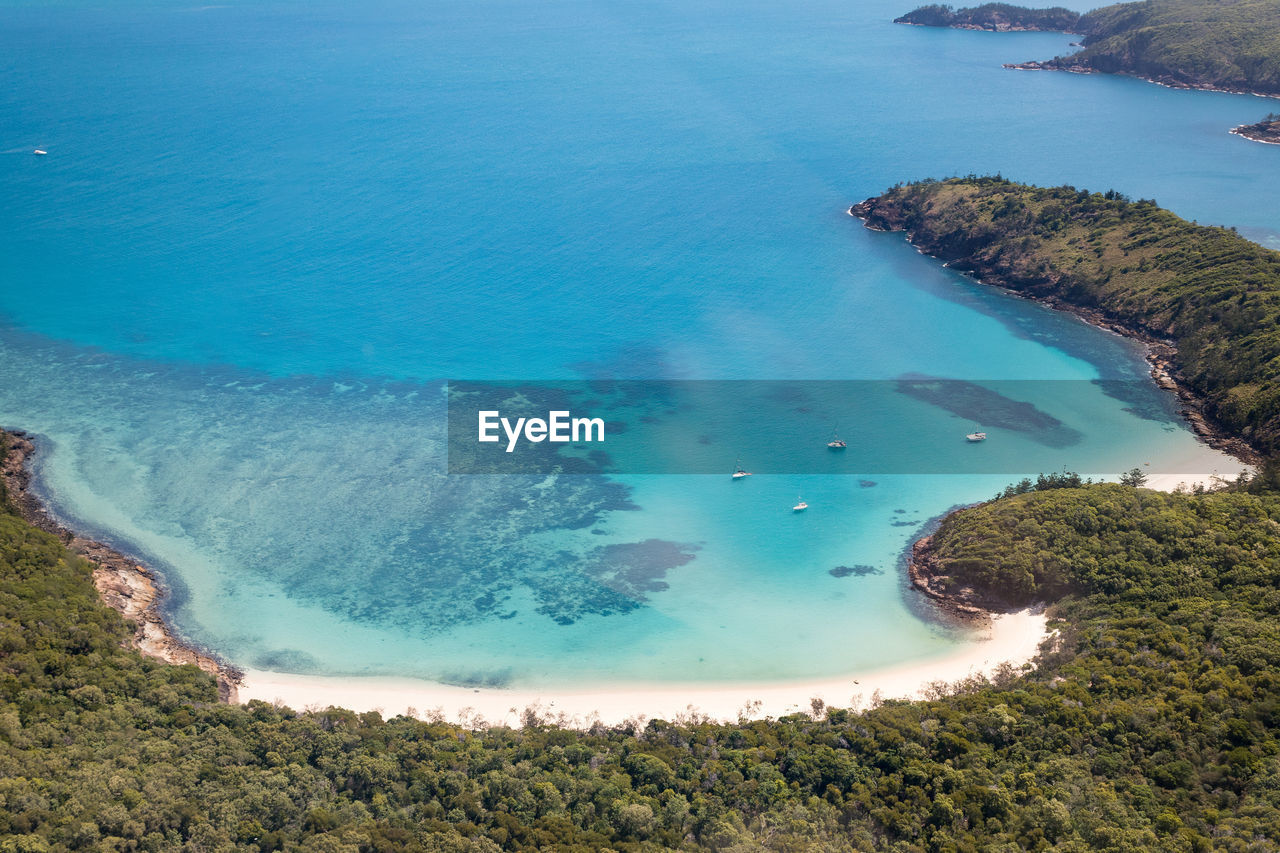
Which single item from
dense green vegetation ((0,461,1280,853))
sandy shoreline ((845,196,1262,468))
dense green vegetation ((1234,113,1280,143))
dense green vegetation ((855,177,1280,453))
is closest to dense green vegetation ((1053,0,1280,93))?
dense green vegetation ((1234,113,1280,143))

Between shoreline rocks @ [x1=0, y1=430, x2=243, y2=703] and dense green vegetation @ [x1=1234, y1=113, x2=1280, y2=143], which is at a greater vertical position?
dense green vegetation @ [x1=1234, y1=113, x2=1280, y2=143]

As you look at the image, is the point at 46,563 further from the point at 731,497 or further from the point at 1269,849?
the point at 1269,849

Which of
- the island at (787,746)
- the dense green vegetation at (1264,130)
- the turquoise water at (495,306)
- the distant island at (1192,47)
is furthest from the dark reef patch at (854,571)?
the distant island at (1192,47)

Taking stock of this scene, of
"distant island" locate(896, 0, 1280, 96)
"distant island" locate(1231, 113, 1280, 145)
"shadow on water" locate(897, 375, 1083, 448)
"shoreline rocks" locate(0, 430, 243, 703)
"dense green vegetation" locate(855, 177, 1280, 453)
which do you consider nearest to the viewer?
"shoreline rocks" locate(0, 430, 243, 703)

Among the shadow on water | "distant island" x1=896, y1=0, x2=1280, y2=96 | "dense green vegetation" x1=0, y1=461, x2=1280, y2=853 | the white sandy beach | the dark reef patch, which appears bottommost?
the white sandy beach

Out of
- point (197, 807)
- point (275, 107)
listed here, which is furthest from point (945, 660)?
point (275, 107)

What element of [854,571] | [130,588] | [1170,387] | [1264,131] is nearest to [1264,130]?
[1264,131]

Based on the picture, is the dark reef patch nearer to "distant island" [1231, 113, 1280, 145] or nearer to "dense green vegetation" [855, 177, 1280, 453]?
"dense green vegetation" [855, 177, 1280, 453]
